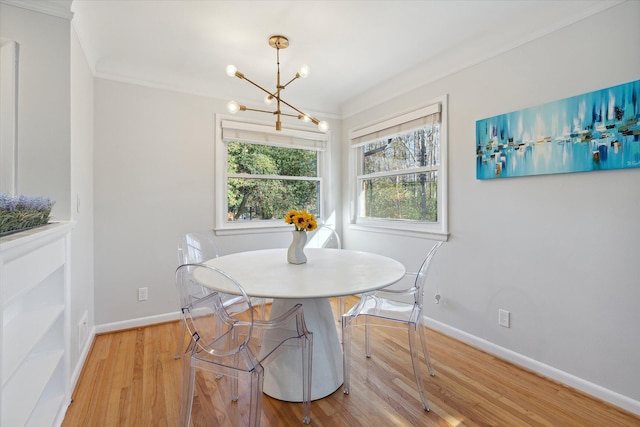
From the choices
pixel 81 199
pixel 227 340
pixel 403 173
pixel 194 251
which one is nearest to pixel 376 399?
pixel 227 340

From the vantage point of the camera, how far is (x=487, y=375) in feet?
6.62

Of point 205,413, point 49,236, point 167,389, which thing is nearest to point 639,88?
point 205,413

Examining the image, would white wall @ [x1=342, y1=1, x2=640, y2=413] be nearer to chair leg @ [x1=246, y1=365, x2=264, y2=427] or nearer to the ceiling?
the ceiling

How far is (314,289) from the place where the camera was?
1501 mm

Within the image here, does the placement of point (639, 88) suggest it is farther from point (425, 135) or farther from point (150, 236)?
point (150, 236)

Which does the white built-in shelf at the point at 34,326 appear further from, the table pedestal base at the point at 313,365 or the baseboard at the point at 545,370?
the baseboard at the point at 545,370

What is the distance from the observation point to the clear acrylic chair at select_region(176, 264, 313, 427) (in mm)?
1372

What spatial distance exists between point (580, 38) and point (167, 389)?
3273 millimetres

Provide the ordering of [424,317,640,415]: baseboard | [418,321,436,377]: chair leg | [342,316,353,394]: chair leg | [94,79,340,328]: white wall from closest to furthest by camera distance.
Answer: [424,317,640,415]: baseboard
[342,316,353,394]: chair leg
[418,321,436,377]: chair leg
[94,79,340,328]: white wall

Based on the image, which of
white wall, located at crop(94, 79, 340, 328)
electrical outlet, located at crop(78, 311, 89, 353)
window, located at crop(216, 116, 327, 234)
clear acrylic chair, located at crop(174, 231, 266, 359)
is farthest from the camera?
window, located at crop(216, 116, 327, 234)

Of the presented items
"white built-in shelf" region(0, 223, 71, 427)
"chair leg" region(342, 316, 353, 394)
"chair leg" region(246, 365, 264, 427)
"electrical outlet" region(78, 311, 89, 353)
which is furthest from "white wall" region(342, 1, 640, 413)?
"electrical outlet" region(78, 311, 89, 353)

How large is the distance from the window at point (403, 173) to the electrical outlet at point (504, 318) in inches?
27.9

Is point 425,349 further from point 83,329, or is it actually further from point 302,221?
point 83,329

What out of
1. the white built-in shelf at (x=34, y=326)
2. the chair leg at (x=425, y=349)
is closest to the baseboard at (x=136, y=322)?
the white built-in shelf at (x=34, y=326)
